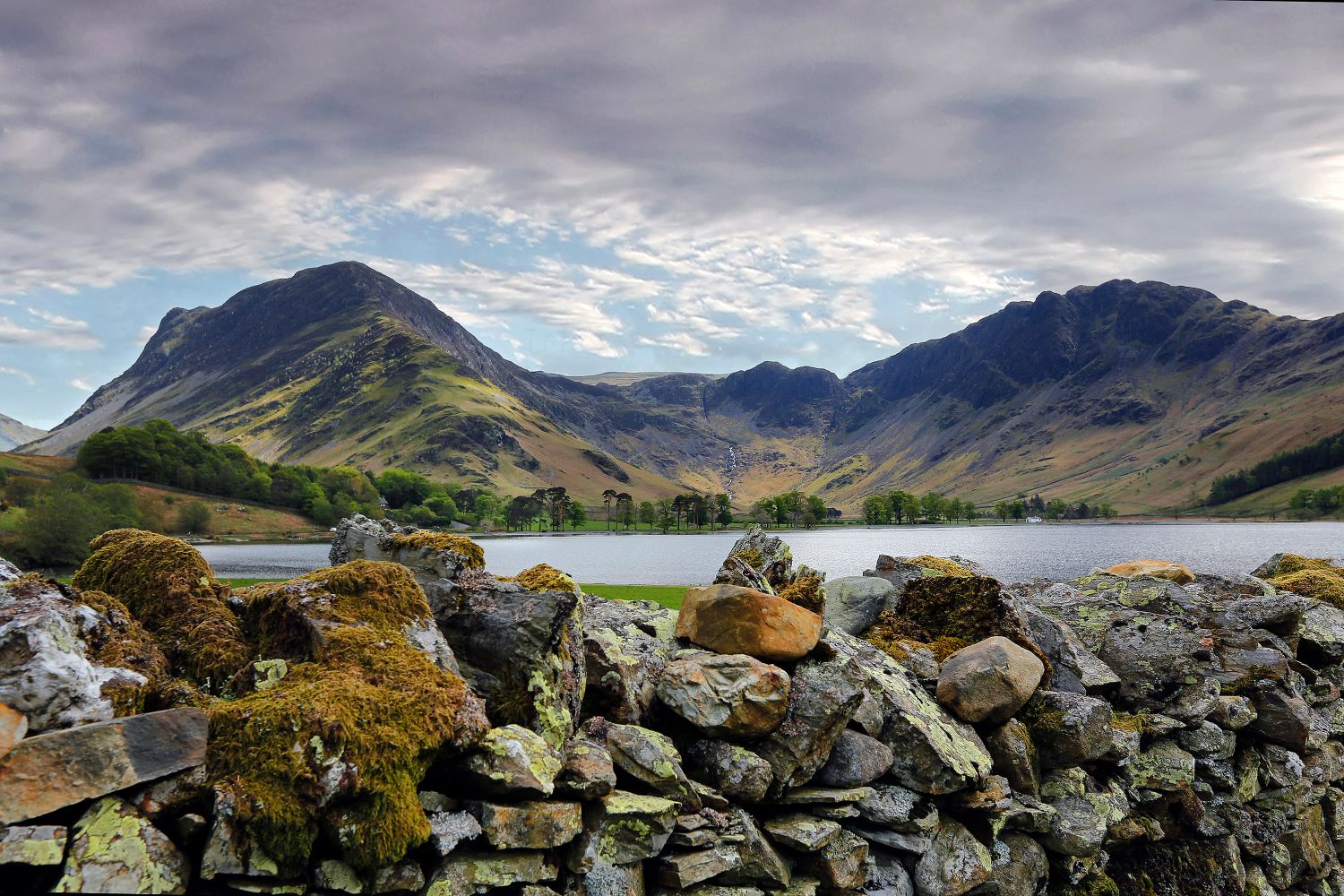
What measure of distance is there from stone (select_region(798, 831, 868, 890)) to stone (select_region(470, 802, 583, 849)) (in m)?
3.06

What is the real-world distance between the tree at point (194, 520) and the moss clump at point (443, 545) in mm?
166618

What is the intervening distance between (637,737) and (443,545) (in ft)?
10.9

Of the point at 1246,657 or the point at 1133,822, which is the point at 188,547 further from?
the point at 1246,657

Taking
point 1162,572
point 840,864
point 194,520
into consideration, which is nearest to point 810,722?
point 840,864

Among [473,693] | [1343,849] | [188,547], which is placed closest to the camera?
[473,693]

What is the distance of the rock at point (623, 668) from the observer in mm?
8812

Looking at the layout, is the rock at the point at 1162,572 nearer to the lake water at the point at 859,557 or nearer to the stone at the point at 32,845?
the stone at the point at 32,845

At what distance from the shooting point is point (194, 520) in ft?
495

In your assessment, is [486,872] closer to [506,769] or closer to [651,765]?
[506,769]

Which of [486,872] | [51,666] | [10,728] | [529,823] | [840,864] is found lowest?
[840,864]

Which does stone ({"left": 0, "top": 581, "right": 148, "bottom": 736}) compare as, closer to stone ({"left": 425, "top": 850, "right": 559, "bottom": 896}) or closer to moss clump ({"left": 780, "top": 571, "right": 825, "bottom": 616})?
stone ({"left": 425, "top": 850, "right": 559, "bottom": 896})

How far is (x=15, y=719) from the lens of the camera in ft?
16.8

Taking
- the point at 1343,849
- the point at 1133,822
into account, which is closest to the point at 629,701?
the point at 1133,822

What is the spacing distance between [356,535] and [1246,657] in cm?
1491
